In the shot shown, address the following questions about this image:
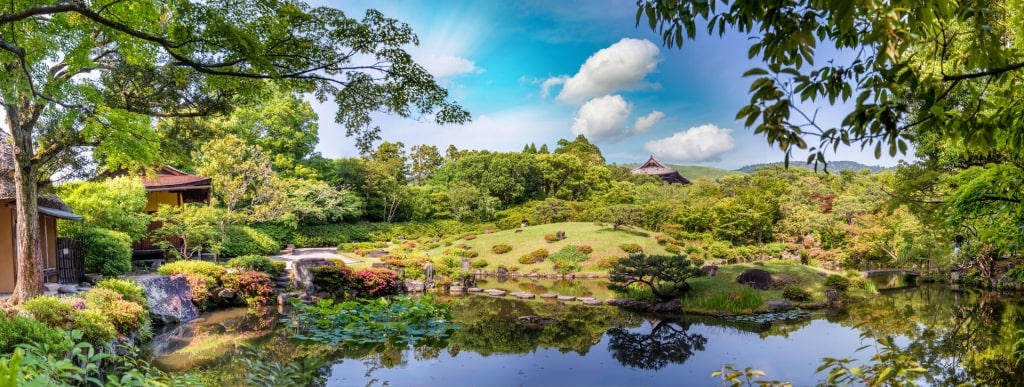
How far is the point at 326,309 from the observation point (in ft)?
28.7

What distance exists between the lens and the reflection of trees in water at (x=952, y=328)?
6129 millimetres

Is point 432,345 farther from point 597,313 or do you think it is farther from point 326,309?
point 597,313

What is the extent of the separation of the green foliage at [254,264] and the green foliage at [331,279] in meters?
1.15

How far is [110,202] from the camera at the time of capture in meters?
11.4

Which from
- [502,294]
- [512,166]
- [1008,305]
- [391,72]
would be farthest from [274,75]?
[512,166]

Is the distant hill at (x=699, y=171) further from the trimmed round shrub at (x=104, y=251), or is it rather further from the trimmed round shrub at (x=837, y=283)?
the trimmed round shrub at (x=104, y=251)

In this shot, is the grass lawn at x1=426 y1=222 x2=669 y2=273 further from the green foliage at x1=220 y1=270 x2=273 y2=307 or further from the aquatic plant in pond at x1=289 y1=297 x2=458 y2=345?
the aquatic plant in pond at x1=289 y1=297 x2=458 y2=345

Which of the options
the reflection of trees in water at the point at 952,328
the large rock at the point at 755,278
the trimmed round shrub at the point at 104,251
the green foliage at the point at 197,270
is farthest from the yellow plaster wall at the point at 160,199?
the reflection of trees in water at the point at 952,328

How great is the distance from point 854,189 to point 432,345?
2261 centimetres

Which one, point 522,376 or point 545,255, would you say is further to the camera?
point 545,255

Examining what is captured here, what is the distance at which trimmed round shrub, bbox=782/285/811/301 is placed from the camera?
443 inches

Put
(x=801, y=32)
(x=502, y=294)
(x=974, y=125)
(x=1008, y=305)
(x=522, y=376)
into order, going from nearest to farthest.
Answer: (x=801, y=32) < (x=974, y=125) < (x=522, y=376) < (x=1008, y=305) < (x=502, y=294)

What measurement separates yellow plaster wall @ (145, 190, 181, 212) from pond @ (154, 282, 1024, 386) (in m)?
8.85

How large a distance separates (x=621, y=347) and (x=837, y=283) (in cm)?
727
